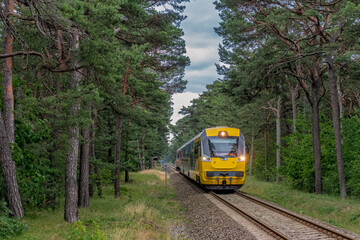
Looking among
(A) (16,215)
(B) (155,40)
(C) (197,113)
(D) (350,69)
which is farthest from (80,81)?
(C) (197,113)

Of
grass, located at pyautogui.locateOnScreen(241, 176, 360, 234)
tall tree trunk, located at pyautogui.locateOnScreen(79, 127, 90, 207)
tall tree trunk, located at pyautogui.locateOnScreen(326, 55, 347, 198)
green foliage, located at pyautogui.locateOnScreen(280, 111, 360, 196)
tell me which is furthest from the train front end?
tall tree trunk, located at pyautogui.locateOnScreen(79, 127, 90, 207)

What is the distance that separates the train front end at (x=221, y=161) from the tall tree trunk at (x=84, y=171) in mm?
6494

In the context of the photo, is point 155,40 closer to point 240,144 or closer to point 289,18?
point 289,18

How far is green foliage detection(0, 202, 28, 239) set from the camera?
7.17m

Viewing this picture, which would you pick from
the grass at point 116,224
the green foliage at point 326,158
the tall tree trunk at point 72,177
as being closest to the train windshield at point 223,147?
the green foliage at point 326,158

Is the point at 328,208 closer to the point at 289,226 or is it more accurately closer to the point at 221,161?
the point at 289,226

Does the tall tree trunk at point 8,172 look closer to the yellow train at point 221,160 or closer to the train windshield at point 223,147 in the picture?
the yellow train at point 221,160

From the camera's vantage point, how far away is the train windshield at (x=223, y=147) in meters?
17.1

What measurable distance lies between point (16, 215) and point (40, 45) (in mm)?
5185

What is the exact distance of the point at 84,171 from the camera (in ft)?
42.3

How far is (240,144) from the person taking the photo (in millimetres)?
17391

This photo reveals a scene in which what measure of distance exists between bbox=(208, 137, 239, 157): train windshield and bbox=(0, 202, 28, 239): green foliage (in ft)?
35.9

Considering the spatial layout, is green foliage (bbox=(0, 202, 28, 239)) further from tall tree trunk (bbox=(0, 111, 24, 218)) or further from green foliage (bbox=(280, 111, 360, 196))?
green foliage (bbox=(280, 111, 360, 196))

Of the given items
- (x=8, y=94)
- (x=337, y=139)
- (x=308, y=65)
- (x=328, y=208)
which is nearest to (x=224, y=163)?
(x=337, y=139)
